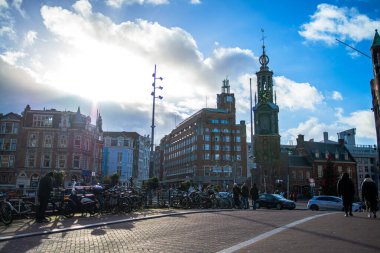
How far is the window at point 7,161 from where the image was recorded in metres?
53.4

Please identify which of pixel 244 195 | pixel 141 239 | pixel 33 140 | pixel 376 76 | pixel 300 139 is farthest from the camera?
pixel 300 139

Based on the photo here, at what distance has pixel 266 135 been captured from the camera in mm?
77312

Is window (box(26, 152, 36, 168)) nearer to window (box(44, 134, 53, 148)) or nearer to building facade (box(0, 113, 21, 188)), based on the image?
building facade (box(0, 113, 21, 188))

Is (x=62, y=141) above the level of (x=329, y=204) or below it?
above

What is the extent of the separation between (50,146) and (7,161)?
267 inches

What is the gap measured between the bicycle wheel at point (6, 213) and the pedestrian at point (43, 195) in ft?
3.20

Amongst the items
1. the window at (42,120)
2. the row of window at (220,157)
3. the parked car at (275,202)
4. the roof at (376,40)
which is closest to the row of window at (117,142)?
the row of window at (220,157)

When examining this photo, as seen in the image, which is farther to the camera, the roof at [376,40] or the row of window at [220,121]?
the row of window at [220,121]

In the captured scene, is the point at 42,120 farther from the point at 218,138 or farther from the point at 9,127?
the point at 218,138

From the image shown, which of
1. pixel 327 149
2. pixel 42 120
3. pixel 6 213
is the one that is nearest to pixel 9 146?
pixel 42 120

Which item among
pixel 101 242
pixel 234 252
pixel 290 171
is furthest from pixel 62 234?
pixel 290 171

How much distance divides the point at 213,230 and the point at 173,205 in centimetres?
1163

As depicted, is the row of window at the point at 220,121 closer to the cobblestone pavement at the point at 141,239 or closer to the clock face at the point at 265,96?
the clock face at the point at 265,96

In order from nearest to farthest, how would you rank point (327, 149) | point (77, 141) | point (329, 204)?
point (329, 204) → point (77, 141) → point (327, 149)
